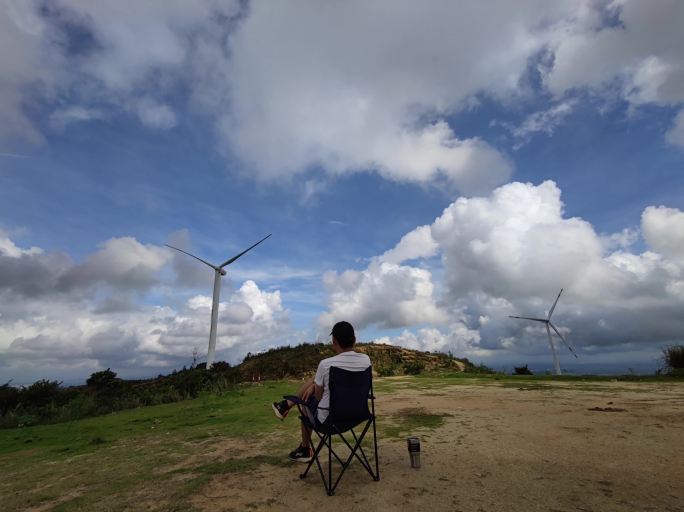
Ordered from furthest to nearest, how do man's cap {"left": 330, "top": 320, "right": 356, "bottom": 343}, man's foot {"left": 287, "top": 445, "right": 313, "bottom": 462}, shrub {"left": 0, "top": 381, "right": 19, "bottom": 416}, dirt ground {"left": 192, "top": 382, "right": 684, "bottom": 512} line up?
1. shrub {"left": 0, "top": 381, "right": 19, "bottom": 416}
2. man's foot {"left": 287, "top": 445, "right": 313, "bottom": 462}
3. man's cap {"left": 330, "top": 320, "right": 356, "bottom": 343}
4. dirt ground {"left": 192, "top": 382, "right": 684, "bottom": 512}

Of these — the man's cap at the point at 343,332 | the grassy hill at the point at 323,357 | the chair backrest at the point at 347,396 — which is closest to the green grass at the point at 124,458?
the chair backrest at the point at 347,396

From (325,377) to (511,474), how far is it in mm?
2190

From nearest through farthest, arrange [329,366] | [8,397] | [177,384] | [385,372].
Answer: [329,366] → [8,397] → [177,384] → [385,372]

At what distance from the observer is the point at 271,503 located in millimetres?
3746

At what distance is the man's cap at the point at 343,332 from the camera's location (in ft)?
15.5

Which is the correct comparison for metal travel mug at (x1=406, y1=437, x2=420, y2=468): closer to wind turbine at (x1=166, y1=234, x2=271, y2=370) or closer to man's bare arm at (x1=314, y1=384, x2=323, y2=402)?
man's bare arm at (x1=314, y1=384, x2=323, y2=402)

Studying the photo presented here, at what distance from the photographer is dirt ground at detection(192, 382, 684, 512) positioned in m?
3.57

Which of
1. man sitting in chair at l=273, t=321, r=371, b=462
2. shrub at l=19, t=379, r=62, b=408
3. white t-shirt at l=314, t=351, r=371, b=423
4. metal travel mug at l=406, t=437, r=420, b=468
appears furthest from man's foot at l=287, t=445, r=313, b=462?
shrub at l=19, t=379, r=62, b=408

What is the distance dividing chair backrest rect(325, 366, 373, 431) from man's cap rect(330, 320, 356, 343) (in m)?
0.50

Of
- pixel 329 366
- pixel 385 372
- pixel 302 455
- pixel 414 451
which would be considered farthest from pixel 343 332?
pixel 385 372

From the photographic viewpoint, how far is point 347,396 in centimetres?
422

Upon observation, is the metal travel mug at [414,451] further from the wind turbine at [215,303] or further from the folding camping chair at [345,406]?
the wind turbine at [215,303]

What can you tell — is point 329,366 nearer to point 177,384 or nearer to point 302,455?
point 302,455

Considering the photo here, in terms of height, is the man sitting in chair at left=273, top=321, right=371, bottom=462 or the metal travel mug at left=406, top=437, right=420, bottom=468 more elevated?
the man sitting in chair at left=273, top=321, right=371, bottom=462
